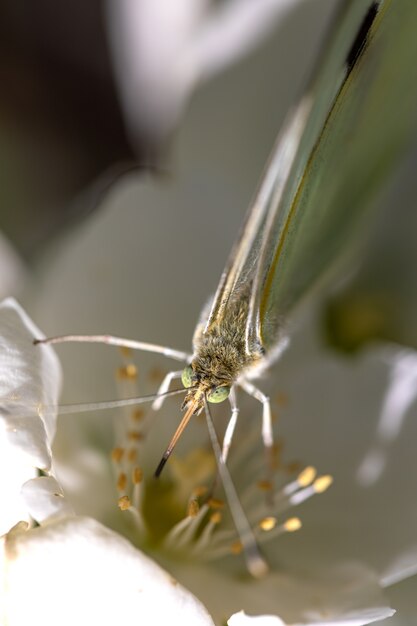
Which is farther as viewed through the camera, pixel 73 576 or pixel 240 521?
pixel 240 521

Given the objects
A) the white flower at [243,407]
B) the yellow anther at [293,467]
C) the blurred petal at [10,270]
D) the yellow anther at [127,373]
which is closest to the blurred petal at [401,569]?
the white flower at [243,407]

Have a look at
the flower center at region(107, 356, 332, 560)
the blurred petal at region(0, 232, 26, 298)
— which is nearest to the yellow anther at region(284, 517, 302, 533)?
the flower center at region(107, 356, 332, 560)

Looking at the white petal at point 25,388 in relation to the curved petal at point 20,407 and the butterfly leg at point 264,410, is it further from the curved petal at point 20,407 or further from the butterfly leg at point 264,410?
the butterfly leg at point 264,410

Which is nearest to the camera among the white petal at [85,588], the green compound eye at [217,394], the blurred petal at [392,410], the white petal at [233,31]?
the white petal at [85,588]

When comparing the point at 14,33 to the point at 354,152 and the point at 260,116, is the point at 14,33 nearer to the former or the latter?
the point at 260,116

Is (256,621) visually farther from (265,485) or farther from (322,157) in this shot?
(322,157)

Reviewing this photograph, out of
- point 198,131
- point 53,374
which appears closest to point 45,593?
point 53,374

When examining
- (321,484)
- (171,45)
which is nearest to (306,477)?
→ (321,484)
